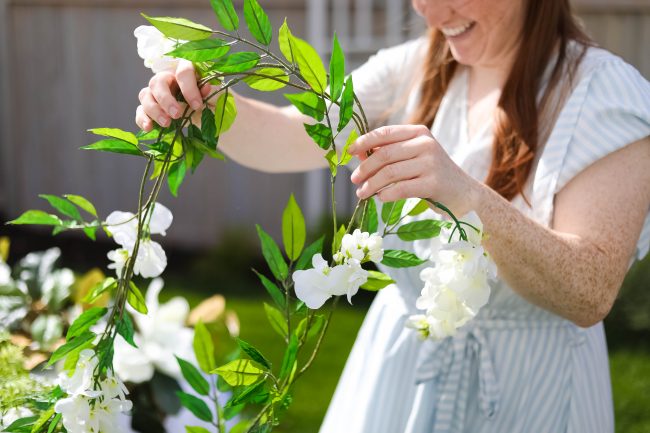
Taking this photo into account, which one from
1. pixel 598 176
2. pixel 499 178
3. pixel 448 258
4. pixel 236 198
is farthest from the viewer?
pixel 236 198

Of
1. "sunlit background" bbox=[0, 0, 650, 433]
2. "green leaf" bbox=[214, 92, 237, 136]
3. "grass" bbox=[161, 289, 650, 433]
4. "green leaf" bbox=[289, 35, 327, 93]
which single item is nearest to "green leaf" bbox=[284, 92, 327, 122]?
"green leaf" bbox=[289, 35, 327, 93]

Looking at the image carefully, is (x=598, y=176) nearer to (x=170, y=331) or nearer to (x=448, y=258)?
(x=448, y=258)

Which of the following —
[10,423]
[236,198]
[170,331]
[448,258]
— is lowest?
[236,198]

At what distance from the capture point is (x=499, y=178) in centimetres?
151

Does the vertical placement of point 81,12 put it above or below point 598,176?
below

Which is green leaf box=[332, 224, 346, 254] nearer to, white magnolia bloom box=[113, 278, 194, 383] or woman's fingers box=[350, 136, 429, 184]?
woman's fingers box=[350, 136, 429, 184]

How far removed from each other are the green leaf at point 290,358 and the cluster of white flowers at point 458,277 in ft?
0.52

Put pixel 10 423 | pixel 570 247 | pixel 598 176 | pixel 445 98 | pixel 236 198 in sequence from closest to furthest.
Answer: pixel 10 423 → pixel 570 247 → pixel 598 176 → pixel 445 98 → pixel 236 198

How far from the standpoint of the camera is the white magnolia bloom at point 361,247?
1.00 metres

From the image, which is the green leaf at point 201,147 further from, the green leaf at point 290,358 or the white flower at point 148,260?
the green leaf at point 290,358

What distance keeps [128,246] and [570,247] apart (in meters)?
0.59

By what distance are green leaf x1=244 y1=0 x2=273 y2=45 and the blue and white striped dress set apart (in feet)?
1.89

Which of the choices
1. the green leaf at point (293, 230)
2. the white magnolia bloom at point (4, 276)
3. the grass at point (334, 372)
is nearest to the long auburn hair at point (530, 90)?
the green leaf at point (293, 230)

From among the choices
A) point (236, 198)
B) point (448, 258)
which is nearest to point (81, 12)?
point (236, 198)
